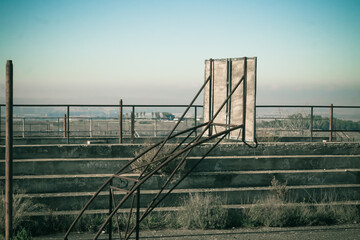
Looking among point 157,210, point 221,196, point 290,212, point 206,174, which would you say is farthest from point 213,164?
point 290,212

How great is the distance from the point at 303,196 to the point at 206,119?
4617 mm

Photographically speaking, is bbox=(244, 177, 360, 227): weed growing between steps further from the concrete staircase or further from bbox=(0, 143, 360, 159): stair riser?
bbox=(0, 143, 360, 159): stair riser

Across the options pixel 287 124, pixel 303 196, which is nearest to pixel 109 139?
pixel 303 196

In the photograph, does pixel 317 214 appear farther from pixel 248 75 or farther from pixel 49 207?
pixel 49 207

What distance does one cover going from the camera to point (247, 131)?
6395 millimetres

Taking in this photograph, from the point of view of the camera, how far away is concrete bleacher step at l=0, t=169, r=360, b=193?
31.6 feet

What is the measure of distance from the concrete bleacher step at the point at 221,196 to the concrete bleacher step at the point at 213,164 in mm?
839

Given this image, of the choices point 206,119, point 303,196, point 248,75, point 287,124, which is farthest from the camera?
point 287,124

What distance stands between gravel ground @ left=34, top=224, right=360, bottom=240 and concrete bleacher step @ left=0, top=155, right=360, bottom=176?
7.49 feet

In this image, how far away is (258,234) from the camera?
8648 mm

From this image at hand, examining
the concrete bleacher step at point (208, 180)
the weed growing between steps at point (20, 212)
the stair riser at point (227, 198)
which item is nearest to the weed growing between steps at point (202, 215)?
the stair riser at point (227, 198)

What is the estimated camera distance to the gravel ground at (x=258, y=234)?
27.4ft

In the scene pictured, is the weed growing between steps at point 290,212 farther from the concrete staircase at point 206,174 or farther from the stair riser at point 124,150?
the stair riser at point 124,150

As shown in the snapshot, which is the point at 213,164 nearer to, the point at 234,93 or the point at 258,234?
the point at 258,234
